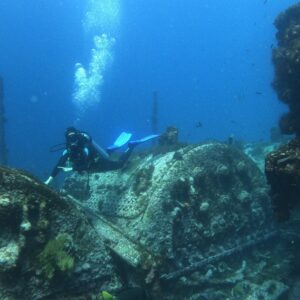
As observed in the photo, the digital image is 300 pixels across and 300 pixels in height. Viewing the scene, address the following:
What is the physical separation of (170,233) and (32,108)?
174325mm

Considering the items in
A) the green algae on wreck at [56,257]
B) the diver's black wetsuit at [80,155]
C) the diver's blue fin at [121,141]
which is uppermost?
the diver's blue fin at [121,141]

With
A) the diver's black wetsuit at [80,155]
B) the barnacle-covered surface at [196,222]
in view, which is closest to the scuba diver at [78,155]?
the diver's black wetsuit at [80,155]

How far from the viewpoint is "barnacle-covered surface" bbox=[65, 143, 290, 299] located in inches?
301

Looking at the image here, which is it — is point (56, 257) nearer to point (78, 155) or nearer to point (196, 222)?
point (196, 222)

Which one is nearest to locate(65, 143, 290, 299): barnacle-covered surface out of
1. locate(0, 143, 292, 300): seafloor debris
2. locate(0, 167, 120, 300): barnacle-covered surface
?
locate(0, 143, 292, 300): seafloor debris

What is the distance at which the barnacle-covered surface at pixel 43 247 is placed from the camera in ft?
→ 17.7

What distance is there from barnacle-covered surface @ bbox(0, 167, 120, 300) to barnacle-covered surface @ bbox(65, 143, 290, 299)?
2.63 feet

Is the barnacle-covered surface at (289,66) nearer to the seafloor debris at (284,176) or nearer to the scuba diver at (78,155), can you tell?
the seafloor debris at (284,176)

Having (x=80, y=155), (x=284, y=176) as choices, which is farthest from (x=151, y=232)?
(x=284, y=176)

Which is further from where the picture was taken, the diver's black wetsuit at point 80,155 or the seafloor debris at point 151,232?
the diver's black wetsuit at point 80,155

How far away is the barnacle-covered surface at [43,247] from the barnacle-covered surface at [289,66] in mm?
5265

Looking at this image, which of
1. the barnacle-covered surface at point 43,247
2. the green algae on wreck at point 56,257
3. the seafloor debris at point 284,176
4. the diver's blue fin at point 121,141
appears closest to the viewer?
the barnacle-covered surface at point 43,247

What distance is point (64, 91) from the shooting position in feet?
595

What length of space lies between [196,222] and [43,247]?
378 cm
